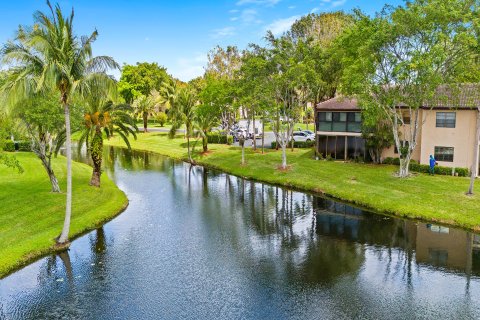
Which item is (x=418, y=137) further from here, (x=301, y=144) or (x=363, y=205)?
(x=301, y=144)

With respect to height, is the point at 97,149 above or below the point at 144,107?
below

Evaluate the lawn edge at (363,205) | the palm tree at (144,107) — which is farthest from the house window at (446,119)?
the palm tree at (144,107)

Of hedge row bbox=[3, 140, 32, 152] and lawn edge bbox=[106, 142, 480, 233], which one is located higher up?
hedge row bbox=[3, 140, 32, 152]

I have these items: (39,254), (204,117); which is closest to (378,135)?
(204,117)

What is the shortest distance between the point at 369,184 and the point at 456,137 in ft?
35.6

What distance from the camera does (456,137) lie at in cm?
4041

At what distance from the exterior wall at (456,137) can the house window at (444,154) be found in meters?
0.31

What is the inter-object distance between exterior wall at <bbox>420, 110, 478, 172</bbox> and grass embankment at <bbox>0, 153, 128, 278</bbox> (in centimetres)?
2997

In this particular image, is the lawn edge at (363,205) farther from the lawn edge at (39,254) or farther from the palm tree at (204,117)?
the lawn edge at (39,254)

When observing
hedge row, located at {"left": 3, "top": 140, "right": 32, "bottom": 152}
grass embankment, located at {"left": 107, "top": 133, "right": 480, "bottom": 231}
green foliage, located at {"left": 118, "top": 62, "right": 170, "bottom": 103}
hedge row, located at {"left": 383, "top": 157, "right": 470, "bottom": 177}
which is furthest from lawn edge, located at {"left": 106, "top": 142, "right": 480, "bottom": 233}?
green foliage, located at {"left": 118, "top": 62, "right": 170, "bottom": 103}

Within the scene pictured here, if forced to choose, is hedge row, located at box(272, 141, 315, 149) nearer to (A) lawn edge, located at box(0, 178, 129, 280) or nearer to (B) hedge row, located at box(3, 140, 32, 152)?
(A) lawn edge, located at box(0, 178, 129, 280)

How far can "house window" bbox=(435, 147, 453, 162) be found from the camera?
40.9 metres

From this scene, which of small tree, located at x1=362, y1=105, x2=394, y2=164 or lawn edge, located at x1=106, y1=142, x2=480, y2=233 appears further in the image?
small tree, located at x1=362, y1=105, x2=394, y2=164

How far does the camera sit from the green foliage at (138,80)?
106 metres
